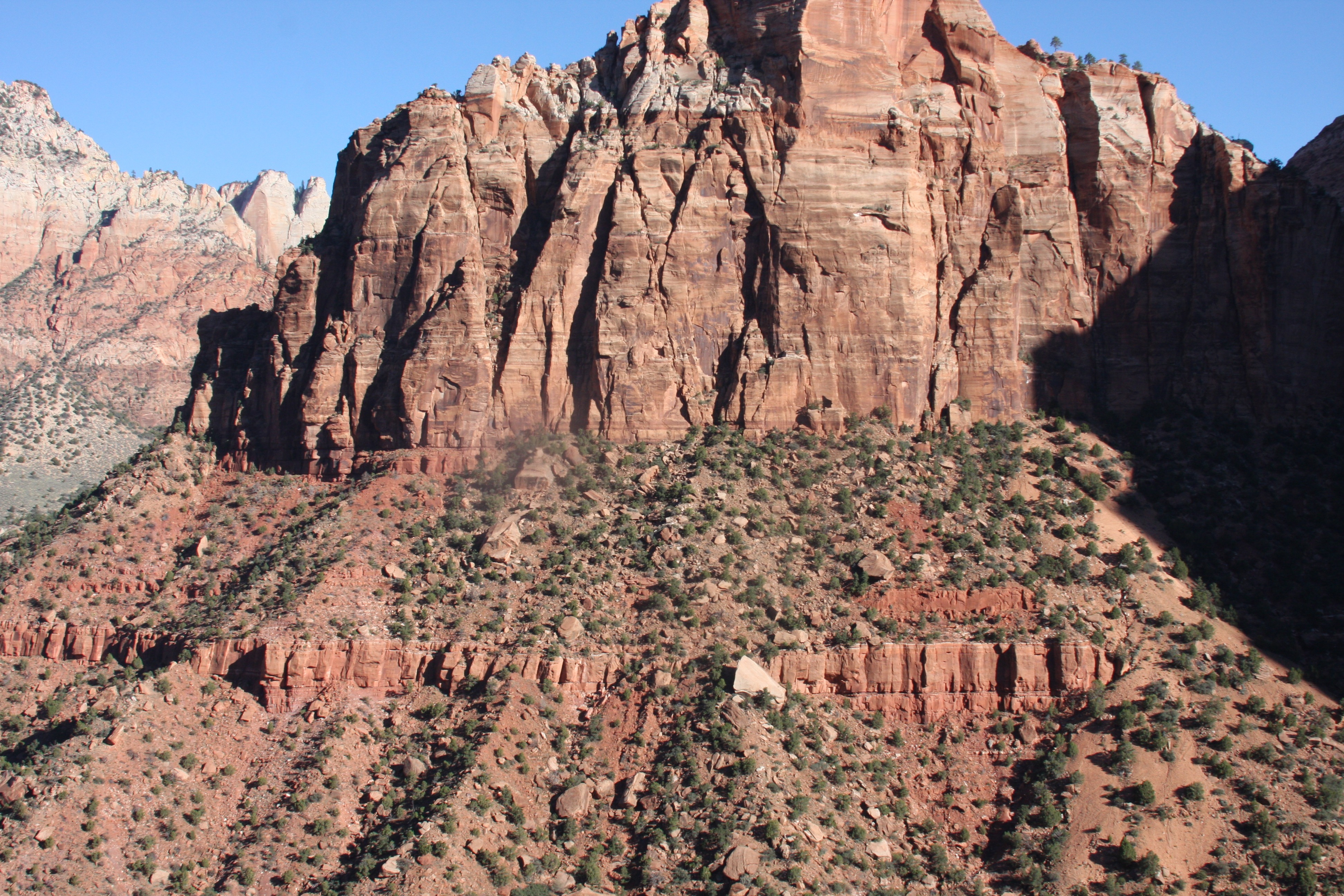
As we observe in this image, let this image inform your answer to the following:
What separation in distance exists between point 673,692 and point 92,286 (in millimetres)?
104555

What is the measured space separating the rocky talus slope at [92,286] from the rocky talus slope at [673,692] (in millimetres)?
54641

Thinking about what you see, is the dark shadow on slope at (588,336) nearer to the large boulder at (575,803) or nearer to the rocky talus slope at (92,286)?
the large boulder at (575,803)

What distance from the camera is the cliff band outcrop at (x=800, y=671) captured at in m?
49.0

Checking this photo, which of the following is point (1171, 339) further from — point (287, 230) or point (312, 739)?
point (287, 230)

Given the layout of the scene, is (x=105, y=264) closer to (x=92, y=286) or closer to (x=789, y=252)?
(x=92, y=286)

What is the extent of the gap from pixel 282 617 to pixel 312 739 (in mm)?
6052

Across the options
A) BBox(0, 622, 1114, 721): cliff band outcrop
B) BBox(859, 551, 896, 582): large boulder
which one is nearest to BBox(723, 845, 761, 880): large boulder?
BBox(0, 622, 1114, 721): cliff band outcrop

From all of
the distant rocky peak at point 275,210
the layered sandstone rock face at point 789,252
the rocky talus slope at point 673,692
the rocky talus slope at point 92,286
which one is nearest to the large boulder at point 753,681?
the rocky talus slope at point 673,692

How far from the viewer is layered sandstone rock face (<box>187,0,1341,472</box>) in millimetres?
60062

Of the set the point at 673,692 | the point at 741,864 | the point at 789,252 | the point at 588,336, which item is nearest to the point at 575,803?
the point at 673,692

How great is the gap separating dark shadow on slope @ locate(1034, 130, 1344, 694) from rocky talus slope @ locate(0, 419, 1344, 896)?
491cm

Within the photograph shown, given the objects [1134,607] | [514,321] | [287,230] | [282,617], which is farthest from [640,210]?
[287,230]

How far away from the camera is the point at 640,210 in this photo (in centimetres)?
6100

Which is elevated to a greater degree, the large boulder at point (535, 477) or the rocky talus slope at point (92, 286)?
the rocky talus slope at point (92, 286)
